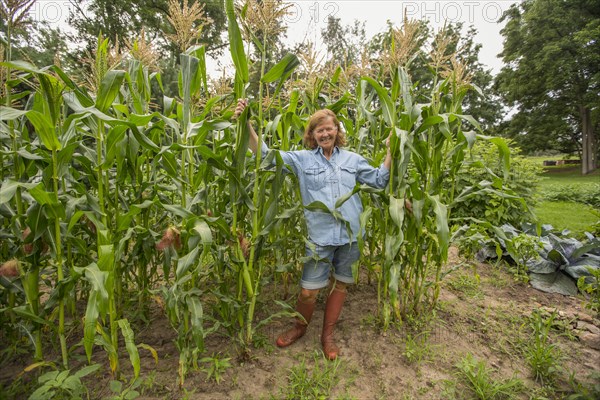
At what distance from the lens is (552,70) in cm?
1938

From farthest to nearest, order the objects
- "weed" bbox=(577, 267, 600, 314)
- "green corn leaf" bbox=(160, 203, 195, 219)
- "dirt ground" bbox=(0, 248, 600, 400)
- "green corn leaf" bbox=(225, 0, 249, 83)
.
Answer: "weed" bbox=(577, 267, 600, 314) < "dirt ground" bbox=(0, 248, 600, 400) < "green corn leaf" bbox=(160, 203, 195, 219) < "green corn leaf" bbox=(225, 0, 249, 83)

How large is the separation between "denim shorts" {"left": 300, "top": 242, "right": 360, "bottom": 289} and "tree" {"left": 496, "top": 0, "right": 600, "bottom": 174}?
24.1 meters

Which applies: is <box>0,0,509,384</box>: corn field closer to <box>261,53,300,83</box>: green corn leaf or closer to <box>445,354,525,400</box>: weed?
<box>261,53,300,83</box>: green corn leaf

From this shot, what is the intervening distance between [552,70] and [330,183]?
2508 centimetres

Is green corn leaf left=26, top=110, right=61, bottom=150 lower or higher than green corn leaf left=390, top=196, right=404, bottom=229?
higher

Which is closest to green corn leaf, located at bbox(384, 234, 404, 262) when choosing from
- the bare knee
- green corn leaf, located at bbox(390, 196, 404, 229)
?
green corn leaf, located at bbox(390, 196, 404, 229)

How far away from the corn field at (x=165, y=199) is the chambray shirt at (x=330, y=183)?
0.55 ft

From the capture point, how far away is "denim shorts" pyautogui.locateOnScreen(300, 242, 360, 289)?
2398 millimetres

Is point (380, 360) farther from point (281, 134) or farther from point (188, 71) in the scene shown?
point (188, 71)

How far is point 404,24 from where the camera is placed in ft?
7.72

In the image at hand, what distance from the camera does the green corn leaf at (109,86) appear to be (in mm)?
1699

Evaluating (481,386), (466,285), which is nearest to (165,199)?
(481,386)

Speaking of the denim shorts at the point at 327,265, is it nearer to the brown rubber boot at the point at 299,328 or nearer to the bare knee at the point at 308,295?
the bare knee at the point at 308,295

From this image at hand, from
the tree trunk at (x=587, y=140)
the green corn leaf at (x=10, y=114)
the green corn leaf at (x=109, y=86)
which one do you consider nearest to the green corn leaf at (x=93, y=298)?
the green corn leaf at (x=10, y=114)
